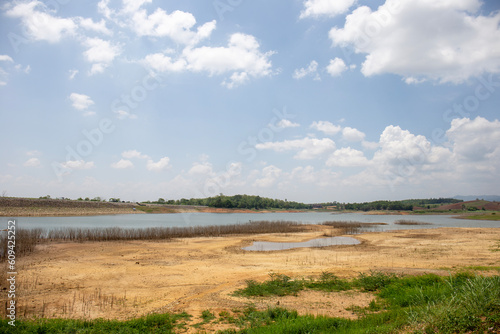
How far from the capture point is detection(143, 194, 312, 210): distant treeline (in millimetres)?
114125

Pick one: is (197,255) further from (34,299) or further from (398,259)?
(398,259)

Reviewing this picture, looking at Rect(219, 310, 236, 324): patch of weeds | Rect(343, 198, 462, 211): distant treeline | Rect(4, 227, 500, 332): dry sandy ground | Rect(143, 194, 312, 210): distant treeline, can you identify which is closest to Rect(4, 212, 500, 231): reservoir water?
Rect(4, 227, 500, 332): dry sandy ground

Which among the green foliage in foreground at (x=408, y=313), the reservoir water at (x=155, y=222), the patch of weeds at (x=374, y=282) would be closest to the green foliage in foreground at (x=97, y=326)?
the green foliage in foreground at (x=408, y=313)

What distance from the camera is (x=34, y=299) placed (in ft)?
32.8

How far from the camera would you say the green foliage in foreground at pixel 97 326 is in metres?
6.76

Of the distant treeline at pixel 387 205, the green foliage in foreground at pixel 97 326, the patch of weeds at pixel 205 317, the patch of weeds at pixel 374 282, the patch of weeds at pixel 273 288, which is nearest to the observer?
the green foliage in foreground at pixel 97 326

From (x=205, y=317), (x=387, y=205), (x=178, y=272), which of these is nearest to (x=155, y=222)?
(x=178, y=272)

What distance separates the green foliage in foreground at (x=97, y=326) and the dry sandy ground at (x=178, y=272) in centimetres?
85

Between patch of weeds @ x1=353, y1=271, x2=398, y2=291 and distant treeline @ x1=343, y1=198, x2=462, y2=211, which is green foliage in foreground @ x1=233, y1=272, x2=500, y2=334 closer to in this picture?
patch of weeds @ x1=353, y1=271, x2=398, y2=291

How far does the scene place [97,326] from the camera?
23.1 feet

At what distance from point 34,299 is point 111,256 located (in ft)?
29.4

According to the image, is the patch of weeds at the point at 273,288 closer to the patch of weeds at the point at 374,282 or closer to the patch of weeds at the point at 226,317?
the patch of weeds at the point at 226,317

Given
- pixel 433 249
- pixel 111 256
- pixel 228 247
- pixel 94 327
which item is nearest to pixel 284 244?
pixel 228 247

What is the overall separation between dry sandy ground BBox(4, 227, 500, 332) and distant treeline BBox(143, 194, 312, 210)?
89.8m
